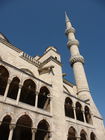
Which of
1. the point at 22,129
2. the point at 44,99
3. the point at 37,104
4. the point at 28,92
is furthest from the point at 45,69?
the point at 22,129

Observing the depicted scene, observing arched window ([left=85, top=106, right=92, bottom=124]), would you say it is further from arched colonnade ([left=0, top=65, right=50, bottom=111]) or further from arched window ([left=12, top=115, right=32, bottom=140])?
arched window ([left=12, top=115, right=32, bottom=140])

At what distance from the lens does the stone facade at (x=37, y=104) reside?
1085 cm

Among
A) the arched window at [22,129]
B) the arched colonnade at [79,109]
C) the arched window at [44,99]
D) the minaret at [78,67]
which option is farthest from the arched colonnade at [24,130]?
the minaret at [78,67]

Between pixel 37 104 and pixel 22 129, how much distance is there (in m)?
2.92

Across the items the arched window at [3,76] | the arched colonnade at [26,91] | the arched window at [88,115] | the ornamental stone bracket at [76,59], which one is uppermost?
the ornamental stone bracket at [76,59]

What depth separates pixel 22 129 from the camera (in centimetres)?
1341

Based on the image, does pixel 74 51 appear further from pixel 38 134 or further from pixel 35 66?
pixel 38 134

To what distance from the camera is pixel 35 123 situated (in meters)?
11.0

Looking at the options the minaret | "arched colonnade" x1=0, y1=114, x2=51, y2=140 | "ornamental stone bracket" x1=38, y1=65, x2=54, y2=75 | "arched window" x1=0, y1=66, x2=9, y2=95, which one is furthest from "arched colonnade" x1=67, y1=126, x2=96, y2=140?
"arched window" x1=0, y1=66, x2=9, y2=95

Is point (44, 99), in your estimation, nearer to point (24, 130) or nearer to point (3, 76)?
point (24, 130)

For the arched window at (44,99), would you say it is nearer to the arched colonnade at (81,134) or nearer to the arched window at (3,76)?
the arched colonnade at (81,134)

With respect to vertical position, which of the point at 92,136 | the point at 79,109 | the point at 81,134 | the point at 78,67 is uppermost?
the point at 78,67

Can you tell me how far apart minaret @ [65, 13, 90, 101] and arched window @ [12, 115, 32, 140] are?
10.6 metres

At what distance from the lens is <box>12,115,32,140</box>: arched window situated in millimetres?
11593
